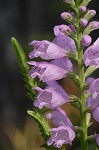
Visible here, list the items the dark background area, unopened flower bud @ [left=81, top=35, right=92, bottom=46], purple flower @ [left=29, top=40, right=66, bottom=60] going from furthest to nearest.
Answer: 1. the dark background area
2. purple flower @ [left=29, top=40, right=66, bottom=60]
3. unopened flower bud @ [left=81, top=35, right=92, bottom=46]

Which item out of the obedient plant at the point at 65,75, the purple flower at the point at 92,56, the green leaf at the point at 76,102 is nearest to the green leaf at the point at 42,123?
the obedient plant at the point at 65,75

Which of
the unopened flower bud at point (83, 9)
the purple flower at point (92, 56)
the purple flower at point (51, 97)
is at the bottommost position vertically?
the purple flower at point (51, 97)

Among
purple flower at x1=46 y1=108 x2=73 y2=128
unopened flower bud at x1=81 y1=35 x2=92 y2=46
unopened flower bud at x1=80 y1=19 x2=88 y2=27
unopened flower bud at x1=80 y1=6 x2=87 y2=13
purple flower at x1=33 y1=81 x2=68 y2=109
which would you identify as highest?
unopened flower bud at x1=80 y1=6 x2=87 y2=13

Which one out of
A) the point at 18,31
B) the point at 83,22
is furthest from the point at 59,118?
the point at 18,31

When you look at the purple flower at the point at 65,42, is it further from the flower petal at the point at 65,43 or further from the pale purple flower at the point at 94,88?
the pale purple flower at the point at 94,88

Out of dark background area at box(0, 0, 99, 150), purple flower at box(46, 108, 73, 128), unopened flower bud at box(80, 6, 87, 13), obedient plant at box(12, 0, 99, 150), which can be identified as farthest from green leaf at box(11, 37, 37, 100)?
dark background area at box(0, 0, 99, 150)

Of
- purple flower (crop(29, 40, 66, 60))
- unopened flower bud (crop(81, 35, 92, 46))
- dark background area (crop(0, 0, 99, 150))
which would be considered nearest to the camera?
unopened flower bud (crop(81, 35, 92, 46))

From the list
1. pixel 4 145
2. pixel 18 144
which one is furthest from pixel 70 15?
pixel 4 145

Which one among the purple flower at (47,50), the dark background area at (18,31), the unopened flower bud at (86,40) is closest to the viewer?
the unopened flower bud at (86,40)

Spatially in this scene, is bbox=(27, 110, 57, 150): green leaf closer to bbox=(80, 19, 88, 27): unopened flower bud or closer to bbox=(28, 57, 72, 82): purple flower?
bbox=(28, 57, 72, 82): purple flower
